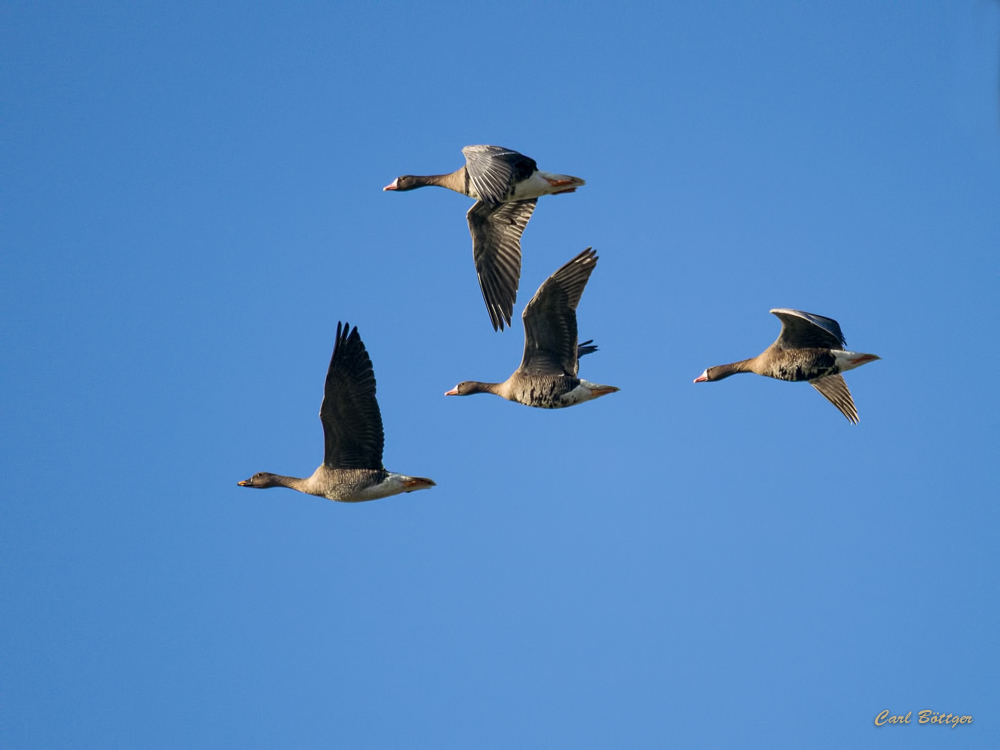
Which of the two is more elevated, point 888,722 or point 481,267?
point 481,267

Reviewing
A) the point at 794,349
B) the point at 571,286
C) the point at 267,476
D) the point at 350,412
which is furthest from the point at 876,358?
the point at 267,476

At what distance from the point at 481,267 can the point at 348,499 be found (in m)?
4.44

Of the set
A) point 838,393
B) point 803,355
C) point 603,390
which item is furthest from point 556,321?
point 838,393

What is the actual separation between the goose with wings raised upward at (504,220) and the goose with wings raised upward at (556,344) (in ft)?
2.70

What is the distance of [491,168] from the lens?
18.2m

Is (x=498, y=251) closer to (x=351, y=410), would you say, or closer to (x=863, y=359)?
(x=351, y=410)

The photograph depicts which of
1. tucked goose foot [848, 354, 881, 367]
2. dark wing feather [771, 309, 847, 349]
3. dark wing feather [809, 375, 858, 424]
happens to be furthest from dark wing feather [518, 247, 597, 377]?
dark wing feather [809, 375, 858, 424]

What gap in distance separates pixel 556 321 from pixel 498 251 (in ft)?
5.96

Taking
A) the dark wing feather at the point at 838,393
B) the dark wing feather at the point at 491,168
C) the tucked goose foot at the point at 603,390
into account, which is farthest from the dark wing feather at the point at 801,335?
the dark wing feather at the point at 491,168

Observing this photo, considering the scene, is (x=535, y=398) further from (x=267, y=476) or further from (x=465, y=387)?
(x=267, y=476)

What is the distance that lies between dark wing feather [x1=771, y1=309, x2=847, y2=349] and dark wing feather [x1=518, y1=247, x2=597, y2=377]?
287 centimetres

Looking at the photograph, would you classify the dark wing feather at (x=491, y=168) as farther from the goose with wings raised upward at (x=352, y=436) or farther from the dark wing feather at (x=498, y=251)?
the goose with wings raised upward at (x=352, y=436)

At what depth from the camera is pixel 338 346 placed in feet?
55.5

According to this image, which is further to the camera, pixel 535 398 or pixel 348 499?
pixel 535 398
